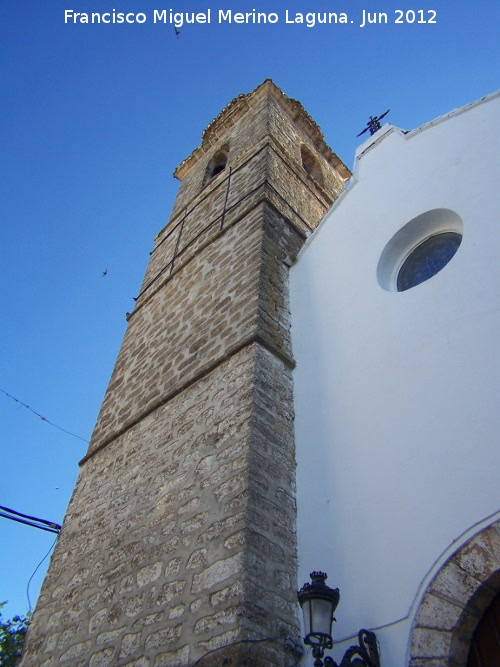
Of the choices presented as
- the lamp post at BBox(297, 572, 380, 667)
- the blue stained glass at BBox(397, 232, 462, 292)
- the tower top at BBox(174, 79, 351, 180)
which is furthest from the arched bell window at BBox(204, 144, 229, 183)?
the lamp post at BBox(297, 572, 380, 667)

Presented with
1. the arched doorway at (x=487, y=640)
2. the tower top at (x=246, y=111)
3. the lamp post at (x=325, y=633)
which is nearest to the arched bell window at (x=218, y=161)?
the tower top at (x=246, y=111)

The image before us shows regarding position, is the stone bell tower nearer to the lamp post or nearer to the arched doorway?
the lamp post

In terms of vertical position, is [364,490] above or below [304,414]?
below

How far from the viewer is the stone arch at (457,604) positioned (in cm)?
243

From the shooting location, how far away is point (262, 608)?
2846 mm

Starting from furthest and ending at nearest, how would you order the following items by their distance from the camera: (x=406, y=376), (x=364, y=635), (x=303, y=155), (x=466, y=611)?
(x=303, y=155), (x=406, y=376), (x=364, y=635), (x=466, y=611)

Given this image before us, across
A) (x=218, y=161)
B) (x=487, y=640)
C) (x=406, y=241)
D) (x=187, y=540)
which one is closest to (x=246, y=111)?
(x=218, y=161)

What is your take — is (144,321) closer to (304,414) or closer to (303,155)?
(304,414)

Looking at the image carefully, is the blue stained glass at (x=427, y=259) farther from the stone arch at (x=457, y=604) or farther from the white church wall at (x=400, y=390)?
the stone arch at (x=457, y=604)

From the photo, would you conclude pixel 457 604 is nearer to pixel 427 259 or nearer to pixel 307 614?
pixel 307 614

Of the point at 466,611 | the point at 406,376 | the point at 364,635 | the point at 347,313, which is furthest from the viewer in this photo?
the point at 347,313

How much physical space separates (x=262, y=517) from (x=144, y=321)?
394 centimetres

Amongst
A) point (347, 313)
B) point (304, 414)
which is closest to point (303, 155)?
point (347, 313)

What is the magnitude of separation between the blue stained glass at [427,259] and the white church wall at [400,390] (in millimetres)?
217
